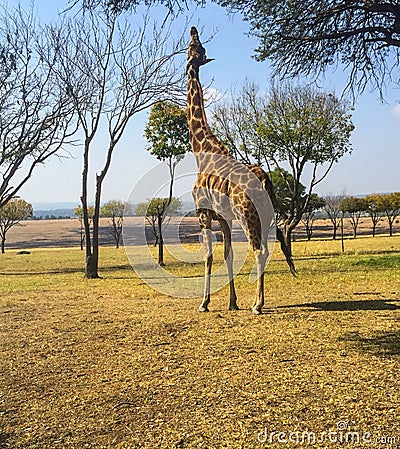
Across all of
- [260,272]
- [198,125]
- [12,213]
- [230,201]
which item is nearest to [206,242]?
[230,201]

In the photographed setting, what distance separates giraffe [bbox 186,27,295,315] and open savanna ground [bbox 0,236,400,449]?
0.79m

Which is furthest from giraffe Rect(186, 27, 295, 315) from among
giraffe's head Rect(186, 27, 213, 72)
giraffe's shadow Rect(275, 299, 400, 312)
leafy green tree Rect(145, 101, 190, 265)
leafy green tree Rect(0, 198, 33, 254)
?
leafy green tree Rect(0, 198, 33, 254)

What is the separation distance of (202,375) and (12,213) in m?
40.5

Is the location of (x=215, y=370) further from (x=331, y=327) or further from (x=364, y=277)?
(x=364, y=277)

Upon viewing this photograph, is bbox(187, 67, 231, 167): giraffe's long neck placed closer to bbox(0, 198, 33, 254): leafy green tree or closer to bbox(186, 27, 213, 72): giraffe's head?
bbox(186, 27, 213, 72): giraffe's head

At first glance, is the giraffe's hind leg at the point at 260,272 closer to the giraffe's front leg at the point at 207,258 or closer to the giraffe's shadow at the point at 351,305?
the giraffe's shadow at the point at 351,305

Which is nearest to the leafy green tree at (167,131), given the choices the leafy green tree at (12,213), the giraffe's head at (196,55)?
the giraffe's head at (196,55)

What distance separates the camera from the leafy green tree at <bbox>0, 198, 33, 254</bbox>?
42250mm

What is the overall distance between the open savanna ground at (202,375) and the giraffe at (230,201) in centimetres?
79

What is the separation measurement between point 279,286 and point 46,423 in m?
8.88

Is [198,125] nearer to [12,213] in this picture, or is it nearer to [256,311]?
[256,311]

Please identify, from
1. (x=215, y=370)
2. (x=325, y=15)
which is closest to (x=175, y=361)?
(x=215, y=370)

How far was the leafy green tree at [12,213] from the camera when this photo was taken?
139 ft

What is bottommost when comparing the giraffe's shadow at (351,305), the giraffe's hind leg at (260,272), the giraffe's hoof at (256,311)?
the giraffe's shadow at (351,305)
